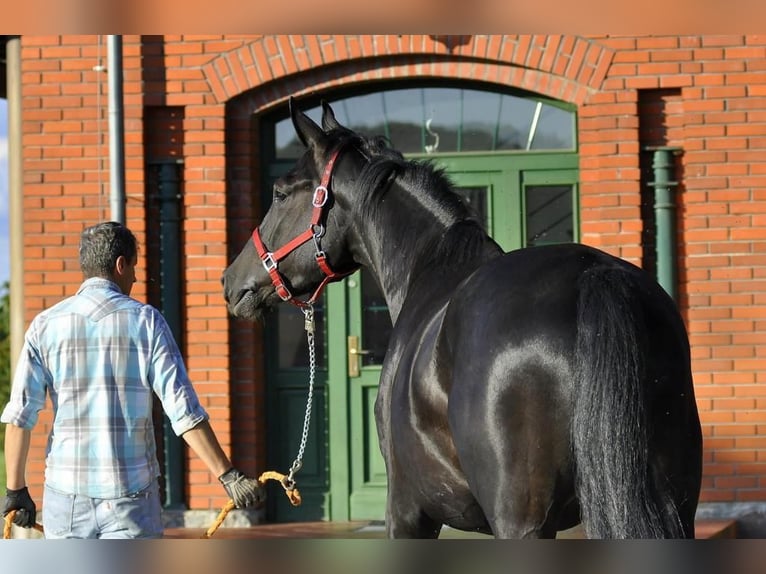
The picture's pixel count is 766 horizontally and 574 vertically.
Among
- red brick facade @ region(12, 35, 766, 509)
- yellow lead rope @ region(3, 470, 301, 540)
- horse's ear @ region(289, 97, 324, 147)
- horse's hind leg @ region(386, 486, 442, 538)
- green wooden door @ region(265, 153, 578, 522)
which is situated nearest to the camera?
yellow lead rope @ region(3, 470, 301, 540)

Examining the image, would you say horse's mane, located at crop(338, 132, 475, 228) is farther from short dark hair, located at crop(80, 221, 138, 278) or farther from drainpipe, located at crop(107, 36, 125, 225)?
drainpipe, located at crop(107, 36, 125, 225)

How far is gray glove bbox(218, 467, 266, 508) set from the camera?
3033 mm

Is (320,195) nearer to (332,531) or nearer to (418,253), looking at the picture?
(418,253)

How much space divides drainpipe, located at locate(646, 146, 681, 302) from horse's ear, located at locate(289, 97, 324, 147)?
3865 mm

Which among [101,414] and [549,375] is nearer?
[549,375]

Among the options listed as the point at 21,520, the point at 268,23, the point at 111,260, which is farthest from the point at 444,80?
the point at 268,23

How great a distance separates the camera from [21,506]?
3.16 metres

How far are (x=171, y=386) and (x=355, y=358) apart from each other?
170 inches

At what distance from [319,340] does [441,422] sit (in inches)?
191

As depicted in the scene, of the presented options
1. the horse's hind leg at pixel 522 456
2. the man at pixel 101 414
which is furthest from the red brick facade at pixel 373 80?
the horse's hind leg at pixel 522 456

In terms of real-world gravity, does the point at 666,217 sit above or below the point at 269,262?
above

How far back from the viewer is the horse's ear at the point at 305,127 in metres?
3.72

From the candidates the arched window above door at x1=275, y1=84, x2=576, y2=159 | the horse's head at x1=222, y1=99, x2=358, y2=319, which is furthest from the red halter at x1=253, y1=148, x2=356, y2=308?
the arched window above door at x1=275, y1=84, x2=576, y2=159

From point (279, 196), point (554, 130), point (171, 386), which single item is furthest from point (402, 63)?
point (171, 386)
